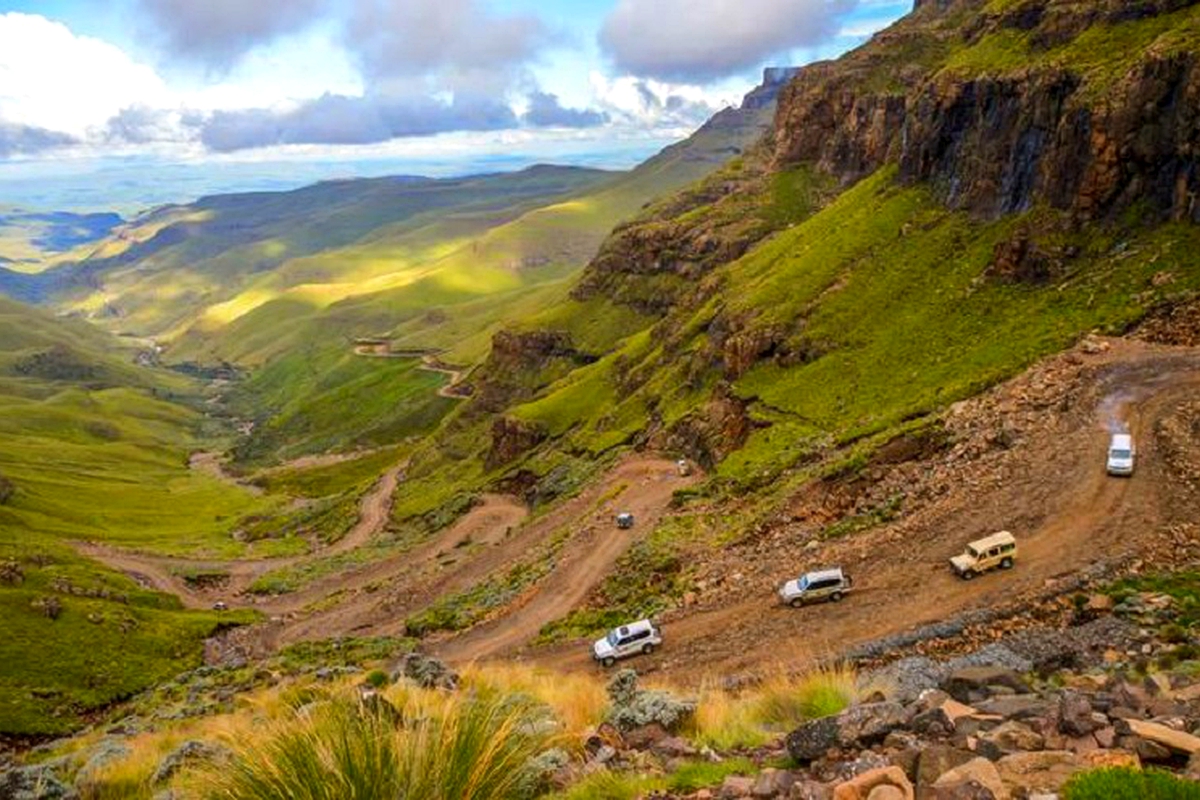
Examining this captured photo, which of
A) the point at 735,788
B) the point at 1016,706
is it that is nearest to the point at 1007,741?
the point at 1016,706

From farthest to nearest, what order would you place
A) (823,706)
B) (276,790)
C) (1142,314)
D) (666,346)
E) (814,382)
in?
(666,346) → (814,382) → (1142,314) → (823,706) → (276,790)

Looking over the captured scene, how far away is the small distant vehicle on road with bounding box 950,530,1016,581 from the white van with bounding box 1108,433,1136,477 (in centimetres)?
668

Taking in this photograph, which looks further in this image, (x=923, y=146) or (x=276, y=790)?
(x=923, y=146)

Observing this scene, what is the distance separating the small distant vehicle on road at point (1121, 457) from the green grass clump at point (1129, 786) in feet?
103

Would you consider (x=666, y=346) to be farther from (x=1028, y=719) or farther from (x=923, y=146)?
(x=1028, y=719)

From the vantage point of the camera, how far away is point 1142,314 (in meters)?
48.1

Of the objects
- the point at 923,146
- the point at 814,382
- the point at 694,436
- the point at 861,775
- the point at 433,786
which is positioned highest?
the point at 923,146

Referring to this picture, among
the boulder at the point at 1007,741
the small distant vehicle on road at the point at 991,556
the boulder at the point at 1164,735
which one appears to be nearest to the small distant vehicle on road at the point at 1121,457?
the small distant vehicle on road at the point at 991,556

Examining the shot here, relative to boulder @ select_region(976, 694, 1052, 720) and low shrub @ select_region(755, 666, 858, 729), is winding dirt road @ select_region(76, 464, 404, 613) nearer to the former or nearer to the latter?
low shrub @ select_region(755, 666, 858, 729)

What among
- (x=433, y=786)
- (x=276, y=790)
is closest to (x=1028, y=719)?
(x=433, y=786)

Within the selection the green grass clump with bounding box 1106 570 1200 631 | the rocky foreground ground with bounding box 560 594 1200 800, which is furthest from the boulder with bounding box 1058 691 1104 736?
the green grass clump with bounding box 1106 570 1200 631

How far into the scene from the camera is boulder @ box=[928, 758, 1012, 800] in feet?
27.5

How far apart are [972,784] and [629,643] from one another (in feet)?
98.1

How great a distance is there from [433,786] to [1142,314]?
53191 mm
